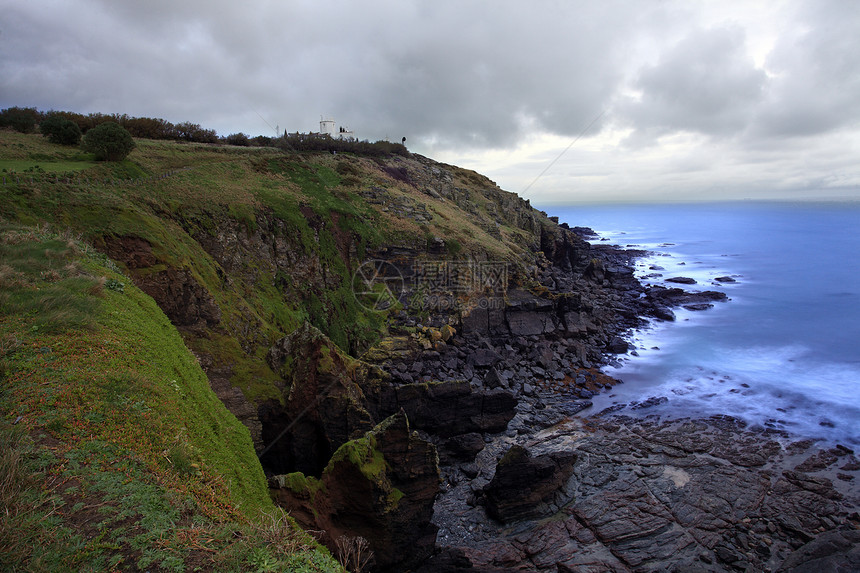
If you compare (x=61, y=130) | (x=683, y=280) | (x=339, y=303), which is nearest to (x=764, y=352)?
(x=683, y=280)

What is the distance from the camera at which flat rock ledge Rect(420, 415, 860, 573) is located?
15.4 m

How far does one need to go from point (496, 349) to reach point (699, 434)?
48.1 ft

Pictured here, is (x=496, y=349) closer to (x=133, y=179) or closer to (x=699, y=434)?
(x=699, y=434)

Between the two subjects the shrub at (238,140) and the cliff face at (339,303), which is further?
the shrub at (238,140)

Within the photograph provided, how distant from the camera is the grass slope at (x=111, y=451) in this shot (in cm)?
513

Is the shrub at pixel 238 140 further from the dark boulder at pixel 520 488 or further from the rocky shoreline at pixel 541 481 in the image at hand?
the dark boulder at pixel 520 488

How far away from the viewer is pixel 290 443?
17234 millimetres

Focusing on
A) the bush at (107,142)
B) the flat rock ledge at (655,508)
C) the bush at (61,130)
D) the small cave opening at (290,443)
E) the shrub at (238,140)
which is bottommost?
the flat rock ledge at (655,508)

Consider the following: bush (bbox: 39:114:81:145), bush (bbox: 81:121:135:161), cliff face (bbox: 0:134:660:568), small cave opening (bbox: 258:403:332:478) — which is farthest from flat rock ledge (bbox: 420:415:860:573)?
bush (bbox: 39:114:81:145)

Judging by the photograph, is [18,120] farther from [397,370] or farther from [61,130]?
[397,370]

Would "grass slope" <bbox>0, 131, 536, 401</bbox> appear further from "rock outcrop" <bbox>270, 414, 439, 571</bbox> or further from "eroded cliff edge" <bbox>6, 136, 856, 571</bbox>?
"rock outcrop" <bbox>270, 414, 439, 571</bbox>

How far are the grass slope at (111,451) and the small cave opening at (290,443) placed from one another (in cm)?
574

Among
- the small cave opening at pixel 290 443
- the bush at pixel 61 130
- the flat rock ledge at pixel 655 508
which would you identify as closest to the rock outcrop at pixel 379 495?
the flat rock ledge at pixel 655 508

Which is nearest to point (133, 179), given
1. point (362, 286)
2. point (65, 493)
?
point (362, 286)
